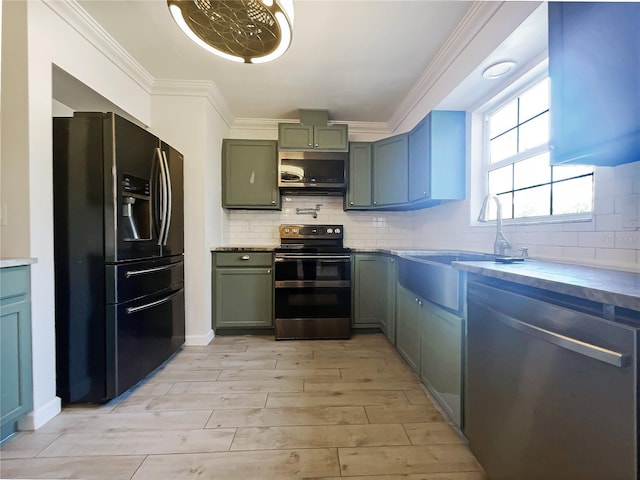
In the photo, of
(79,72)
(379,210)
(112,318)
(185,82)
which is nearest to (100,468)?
(112,318)

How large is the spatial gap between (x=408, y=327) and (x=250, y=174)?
7.88ft

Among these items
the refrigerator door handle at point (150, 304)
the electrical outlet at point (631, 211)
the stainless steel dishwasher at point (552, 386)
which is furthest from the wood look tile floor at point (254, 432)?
the electrical outlet at point (631, 211)

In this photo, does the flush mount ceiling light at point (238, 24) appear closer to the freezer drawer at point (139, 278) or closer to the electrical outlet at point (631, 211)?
the freezer drawer at point (139, 278)

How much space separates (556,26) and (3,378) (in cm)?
293

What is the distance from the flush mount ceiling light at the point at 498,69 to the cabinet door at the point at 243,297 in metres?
2.51

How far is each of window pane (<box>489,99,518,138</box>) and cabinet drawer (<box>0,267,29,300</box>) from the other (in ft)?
10.7

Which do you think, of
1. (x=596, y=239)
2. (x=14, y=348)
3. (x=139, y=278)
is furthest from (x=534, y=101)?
(x=14, y=348)

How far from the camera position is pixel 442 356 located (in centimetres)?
161

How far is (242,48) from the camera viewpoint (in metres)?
1.57

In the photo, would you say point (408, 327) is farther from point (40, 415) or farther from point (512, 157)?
point (40, 415)

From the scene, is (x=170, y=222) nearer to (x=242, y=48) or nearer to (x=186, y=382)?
(x=186, y=382)

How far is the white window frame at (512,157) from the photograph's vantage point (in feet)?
5.38

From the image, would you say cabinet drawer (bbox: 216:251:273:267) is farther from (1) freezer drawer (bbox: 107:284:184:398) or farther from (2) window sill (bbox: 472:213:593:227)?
(2) window sill (bbox: 472:213:593:227)

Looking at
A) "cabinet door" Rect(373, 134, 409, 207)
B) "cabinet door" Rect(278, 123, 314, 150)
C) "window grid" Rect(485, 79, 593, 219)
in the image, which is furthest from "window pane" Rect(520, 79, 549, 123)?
"cabinet door" Rect(278, 123, 314, 150)
